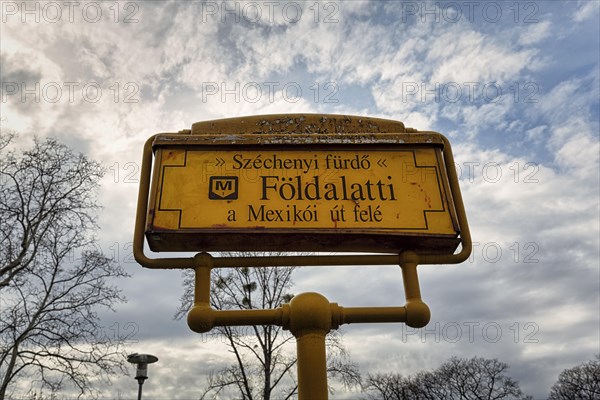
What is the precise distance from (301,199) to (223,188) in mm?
414

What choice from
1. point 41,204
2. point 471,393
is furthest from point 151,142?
point 471,393

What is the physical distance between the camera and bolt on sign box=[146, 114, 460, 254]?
2.20 m

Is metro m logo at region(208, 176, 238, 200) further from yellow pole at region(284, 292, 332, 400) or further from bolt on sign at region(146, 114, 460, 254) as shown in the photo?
yellow pole at region(284, 292, 332, 400)

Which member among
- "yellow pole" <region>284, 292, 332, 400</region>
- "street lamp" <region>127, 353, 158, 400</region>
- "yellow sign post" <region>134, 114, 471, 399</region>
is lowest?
"yellow pole" <region>284, 292, 332, 400</region>

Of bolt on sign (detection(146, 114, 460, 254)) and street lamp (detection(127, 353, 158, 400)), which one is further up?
street lamp (detection(127, 353, 158, 400))

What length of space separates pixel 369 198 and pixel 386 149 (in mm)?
342

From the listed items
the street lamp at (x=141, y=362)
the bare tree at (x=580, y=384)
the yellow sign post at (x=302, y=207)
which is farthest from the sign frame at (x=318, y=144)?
the bare tree at (x=580, y=384)

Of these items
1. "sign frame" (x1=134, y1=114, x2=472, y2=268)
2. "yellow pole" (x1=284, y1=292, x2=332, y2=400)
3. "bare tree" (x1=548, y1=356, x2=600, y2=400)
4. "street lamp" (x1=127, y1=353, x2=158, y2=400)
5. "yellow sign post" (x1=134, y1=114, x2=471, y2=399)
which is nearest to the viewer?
"yellow pole" (x1=284, y1=292, x2=332, y2=400)

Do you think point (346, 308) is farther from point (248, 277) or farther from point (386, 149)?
point (248, 277)

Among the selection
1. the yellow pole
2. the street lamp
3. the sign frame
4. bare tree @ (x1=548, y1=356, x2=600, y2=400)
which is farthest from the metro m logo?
bare tree @ (x1=548, y1=356, x2=600, y2=400)

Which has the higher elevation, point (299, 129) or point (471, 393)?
point (471, 393)

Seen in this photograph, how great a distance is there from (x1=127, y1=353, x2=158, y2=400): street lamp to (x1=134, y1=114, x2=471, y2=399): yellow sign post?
10.8m

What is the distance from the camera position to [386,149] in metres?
2.47

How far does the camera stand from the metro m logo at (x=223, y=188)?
7.44 ft
